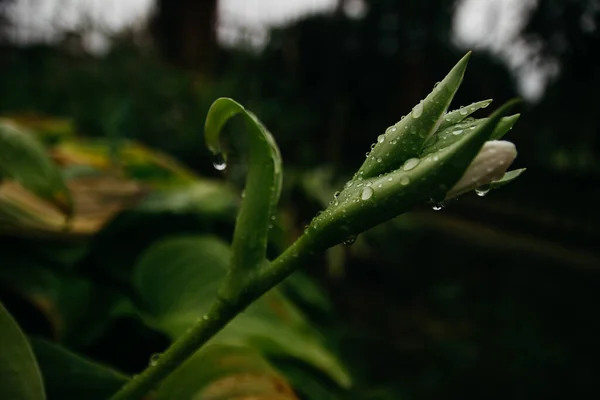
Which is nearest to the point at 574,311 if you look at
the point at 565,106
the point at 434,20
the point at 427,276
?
the point at 427,276

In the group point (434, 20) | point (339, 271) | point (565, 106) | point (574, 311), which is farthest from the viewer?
point (434, 20)

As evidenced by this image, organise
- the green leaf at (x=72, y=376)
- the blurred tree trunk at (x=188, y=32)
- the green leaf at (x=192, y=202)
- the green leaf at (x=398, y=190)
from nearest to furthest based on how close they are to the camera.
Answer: the green leaf at (x=398, y=190) → the green leaf at (x=72, y=376) → the green leaf at (x=192, y=202) → the blurred tree trunk at (x=188, y=32)

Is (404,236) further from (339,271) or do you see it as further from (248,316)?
(248,316)

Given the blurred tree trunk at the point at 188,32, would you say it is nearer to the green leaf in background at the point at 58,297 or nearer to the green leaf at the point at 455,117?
the green leaf in background at the point at 58,297

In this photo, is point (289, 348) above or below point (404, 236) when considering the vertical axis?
below

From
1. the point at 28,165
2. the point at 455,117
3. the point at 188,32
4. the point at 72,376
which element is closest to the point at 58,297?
the point at 28,165

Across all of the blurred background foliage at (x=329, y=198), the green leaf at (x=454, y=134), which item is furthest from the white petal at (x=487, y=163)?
the blurred background foliage at (x=329, y=198)

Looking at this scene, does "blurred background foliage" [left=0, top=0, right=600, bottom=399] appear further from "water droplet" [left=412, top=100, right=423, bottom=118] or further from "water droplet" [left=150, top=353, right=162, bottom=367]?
"water droplet" [left=412, top=100, right=423, bottom=118]
